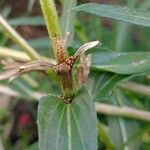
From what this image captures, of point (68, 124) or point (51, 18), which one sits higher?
point (51, 18)

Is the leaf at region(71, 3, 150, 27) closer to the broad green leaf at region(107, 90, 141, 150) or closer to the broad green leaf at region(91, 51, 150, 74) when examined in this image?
the broad green leaf at region(91, 51, 150, 74)

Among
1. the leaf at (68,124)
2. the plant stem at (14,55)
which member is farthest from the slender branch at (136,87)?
the leaf at (68,124)

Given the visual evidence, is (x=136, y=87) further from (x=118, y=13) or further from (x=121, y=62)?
(x=118, y=13)

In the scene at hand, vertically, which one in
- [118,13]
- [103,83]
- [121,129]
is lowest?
[121,129]

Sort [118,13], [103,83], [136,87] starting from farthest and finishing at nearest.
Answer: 1. [136,87]
2. [103,83]
3. [118,13]

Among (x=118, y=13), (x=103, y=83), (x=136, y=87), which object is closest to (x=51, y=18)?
(x=118, y=13)

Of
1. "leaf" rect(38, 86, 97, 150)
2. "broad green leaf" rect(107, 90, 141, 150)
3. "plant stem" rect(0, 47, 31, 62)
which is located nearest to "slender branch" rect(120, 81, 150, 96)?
"broad green leaf" rect(107, 90, 141, 150)

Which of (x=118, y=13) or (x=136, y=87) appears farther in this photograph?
(x=136, y=87)

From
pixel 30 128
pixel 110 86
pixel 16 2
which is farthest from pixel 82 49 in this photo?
pixel 16 2
